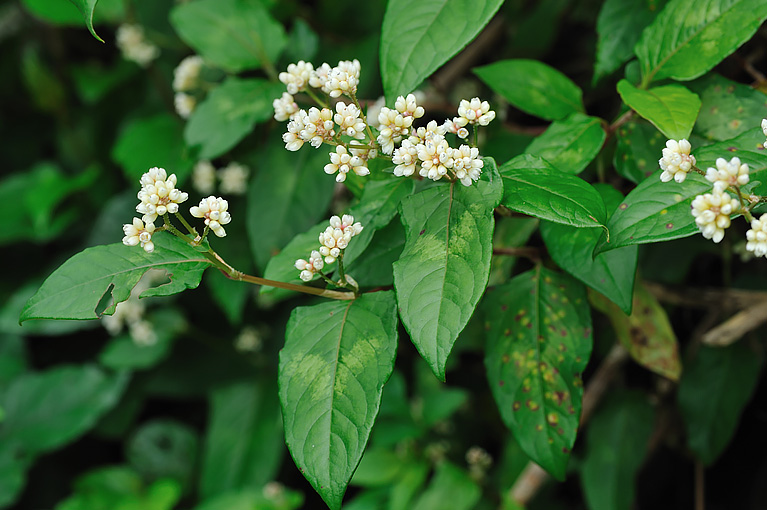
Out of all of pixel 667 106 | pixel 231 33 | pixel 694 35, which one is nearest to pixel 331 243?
pixel 667 106

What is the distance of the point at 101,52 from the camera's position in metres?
2.46

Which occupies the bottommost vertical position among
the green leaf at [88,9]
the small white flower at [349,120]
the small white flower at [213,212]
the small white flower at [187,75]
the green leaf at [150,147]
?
the green leaf at [150,147]

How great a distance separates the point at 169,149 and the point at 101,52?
1.11m

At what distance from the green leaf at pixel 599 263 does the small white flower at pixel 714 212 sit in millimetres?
191

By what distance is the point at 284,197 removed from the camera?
132cm

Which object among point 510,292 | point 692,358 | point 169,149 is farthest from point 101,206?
point 692,358

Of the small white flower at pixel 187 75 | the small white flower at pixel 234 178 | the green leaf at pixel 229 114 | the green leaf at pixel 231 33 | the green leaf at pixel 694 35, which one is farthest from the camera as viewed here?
the small white flower at pixel 234 178

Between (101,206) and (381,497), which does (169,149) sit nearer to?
(101,206)

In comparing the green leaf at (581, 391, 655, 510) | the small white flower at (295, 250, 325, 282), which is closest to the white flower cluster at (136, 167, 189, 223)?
the small white flower at (295, 250, 325, 282)

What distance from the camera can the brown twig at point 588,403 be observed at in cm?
134

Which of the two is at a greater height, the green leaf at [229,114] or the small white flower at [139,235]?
the small white flower at [139,235]

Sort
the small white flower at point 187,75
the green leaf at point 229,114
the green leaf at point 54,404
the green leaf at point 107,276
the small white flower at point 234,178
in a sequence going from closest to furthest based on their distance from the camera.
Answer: the green leaf at point 107,276, the green leaf at point 229,114, the small white flower at point 187,75, the small white flower at point 234,178, the green leaf at point 54,404

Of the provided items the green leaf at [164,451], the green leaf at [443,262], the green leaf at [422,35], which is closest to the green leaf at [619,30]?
the green leaf at [422,35]

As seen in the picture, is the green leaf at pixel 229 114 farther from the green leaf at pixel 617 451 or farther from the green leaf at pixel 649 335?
the green leaf at pixel 617 451
